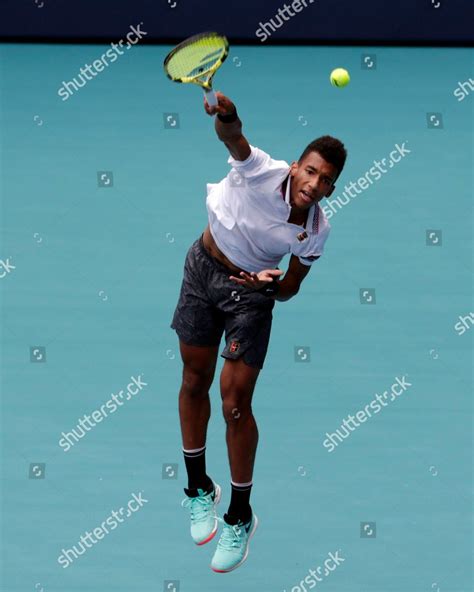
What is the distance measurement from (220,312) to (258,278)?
27.7 inches

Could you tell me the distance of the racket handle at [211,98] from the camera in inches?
283

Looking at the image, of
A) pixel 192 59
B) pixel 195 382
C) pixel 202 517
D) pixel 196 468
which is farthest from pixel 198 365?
pixel 192 59

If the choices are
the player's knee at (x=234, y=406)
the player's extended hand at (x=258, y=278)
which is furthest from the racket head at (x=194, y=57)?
the player's knee at (x=234, y=406)

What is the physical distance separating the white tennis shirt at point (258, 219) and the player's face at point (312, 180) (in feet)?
0.28

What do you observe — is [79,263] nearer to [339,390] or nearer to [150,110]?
[339,390]

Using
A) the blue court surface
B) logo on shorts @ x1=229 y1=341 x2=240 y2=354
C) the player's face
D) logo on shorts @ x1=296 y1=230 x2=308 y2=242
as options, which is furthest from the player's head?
the blue court surface

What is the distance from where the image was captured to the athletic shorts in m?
7.88

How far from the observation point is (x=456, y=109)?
16484mm

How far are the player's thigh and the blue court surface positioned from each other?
1.43 metres

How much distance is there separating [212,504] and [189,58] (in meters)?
2.60

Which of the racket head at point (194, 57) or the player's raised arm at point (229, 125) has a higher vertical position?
the racket head at point (194, 57)

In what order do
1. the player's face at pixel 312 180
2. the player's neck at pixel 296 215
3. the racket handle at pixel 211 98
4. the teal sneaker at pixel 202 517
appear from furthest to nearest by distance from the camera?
the teal sneaker at pixel 202 517 → the player's neck at pixel 296 215 → the player's face at pixel 312 180 → the racket handle at pixel 211 98

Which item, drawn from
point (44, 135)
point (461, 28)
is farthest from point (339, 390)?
point (461, 28)

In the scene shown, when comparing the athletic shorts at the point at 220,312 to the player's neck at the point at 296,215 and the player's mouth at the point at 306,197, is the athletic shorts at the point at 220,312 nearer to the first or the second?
the player's neck at the point at 296,215
